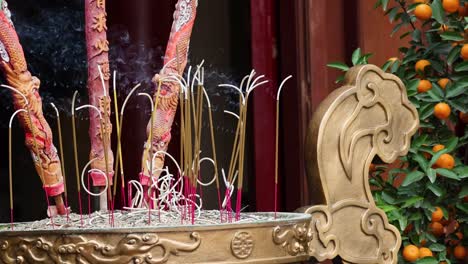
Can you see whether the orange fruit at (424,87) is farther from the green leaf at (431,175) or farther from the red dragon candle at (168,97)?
the red dragon candle at (168,97)

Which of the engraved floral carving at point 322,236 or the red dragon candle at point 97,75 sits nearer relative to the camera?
the engraved floral carving at point 322,236

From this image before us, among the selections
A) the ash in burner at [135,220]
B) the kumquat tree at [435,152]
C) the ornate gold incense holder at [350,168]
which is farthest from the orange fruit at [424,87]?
the ash in burner at [135,220]

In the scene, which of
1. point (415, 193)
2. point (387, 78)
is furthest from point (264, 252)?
point (415, 193)

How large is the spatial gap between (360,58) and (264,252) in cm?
86

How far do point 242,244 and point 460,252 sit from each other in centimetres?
88

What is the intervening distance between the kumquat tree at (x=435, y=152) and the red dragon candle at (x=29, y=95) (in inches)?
21.2

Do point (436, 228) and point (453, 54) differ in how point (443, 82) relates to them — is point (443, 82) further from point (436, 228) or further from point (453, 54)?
point (436, 228)

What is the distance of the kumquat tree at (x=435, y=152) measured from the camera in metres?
1.73

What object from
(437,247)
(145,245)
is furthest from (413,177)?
(145,245)

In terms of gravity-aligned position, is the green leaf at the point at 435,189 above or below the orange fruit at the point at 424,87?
below

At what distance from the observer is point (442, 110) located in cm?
175

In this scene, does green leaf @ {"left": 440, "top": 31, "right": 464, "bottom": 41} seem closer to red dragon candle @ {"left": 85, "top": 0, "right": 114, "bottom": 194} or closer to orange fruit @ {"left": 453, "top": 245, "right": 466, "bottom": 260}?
orange fruit @ {"left": 453, "top": 245, "right": 466, "bottom": 260}

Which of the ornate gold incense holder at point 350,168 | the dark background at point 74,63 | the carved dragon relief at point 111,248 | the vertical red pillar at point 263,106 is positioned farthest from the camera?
the vertical red pillar at point 263,106

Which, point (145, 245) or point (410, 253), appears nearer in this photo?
point (145, 245)
